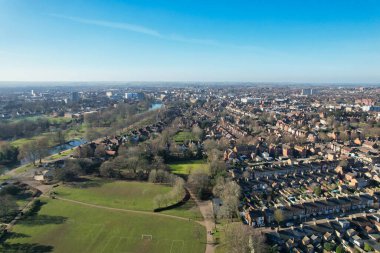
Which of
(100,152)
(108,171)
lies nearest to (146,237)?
(108,171)

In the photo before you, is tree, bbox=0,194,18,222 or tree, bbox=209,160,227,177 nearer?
tree, bbox=0,194,18,222

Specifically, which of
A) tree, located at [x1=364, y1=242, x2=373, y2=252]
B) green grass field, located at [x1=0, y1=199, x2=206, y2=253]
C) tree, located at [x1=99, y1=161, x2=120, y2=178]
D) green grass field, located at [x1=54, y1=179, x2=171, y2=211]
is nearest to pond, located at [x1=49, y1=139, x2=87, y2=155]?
tree, located at [x1=99, y1=161, x2=120, y2=178]

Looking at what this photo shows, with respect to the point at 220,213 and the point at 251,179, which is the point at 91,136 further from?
the point at 220,213

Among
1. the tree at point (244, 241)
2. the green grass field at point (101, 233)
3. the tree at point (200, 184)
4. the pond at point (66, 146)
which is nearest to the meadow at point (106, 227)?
the green grass field at point (101, 233)

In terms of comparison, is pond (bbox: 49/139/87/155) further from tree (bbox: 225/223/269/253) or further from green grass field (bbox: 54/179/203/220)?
tree (bbox: 225/223/269/253)

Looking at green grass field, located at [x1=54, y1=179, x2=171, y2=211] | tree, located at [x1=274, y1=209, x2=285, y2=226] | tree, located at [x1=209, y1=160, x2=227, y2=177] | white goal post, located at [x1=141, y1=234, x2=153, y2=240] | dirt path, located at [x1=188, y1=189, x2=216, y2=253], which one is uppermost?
tree, located at [x1=209, y1=160, x2=227, y2=177]
